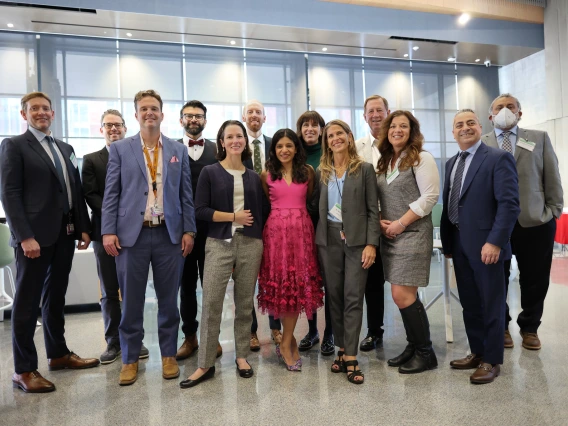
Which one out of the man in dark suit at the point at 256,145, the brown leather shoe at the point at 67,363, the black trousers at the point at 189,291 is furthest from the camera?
the man in dark suit at the point at 256,145

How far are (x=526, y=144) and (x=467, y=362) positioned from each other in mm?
1660

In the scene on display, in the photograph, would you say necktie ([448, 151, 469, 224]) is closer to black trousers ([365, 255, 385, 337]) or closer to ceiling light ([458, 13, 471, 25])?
black trousers ([365, 255, 385, 337])

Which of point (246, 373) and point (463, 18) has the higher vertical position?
point (463, 18)

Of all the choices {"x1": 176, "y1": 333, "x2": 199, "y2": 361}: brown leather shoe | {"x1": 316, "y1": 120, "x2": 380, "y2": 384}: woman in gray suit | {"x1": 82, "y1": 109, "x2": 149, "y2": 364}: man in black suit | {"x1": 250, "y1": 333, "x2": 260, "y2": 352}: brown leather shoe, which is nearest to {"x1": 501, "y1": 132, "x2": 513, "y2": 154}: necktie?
{"x1": 316, "y1": 120, "x2": 380, "y2": 384}: woman in gray suit

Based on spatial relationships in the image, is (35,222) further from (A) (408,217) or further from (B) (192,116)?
(A) (408,217)

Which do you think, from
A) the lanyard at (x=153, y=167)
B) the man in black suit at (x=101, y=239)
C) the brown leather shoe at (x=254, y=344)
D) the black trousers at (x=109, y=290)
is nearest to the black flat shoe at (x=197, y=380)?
the brown leather shoe at (x=254, y=344)

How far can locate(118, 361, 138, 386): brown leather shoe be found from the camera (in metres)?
2.80

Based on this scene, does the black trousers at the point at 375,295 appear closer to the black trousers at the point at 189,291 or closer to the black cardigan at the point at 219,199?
the black cardigan at the point at 219,199

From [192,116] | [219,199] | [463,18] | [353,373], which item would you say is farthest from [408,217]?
[463,18]

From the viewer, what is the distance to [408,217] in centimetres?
272

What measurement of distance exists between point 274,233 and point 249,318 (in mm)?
597

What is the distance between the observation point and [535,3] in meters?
8.75

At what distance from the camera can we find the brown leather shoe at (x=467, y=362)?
2920 millimetres

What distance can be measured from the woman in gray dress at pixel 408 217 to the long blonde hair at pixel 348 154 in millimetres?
222
